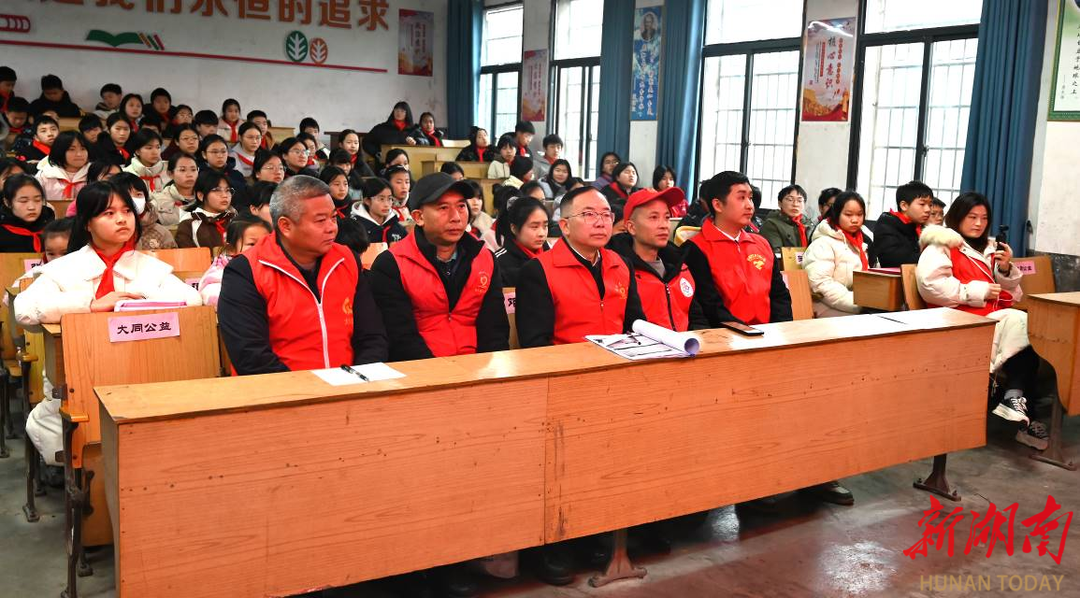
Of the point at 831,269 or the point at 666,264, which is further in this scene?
the point at 831,269

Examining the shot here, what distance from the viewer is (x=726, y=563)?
2727 millimetres

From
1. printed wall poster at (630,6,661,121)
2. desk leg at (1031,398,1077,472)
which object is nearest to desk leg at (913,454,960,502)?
desk leg at (1031,398,1077,472)

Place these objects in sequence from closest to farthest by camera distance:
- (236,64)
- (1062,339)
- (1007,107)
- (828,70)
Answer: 1. (1062,339)
2. (1007,107)
3. (828,70)
4. (236,64)

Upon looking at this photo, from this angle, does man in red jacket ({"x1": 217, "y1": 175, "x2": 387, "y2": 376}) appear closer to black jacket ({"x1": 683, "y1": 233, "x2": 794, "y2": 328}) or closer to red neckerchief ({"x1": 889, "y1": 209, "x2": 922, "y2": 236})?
black jacket ({"x1": 683, "y1": 233, "x2": 794, "y2": 328})

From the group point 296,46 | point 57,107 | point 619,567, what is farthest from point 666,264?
point 296,46

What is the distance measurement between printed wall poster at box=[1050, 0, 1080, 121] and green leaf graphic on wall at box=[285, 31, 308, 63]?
912 centimetres

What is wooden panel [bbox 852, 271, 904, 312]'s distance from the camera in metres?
4.30

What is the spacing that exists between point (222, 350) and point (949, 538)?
92.9 inches

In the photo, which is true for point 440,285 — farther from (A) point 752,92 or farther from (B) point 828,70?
(A) point 752,92

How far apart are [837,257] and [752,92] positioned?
4299 mm

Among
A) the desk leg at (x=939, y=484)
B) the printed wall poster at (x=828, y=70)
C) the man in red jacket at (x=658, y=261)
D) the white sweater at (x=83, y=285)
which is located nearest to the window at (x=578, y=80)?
the printed wall poster at (x=828, y=70)

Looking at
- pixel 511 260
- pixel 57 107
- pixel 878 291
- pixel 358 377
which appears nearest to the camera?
pixel 358 377

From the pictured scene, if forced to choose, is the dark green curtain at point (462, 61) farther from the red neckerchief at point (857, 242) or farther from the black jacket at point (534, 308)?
the black jacket at point (534, 308)

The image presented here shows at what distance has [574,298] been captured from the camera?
117 inches
